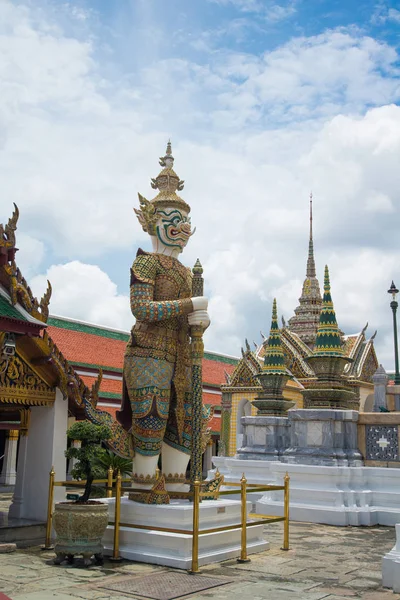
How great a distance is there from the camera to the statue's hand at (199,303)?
766cm

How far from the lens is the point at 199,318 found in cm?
764

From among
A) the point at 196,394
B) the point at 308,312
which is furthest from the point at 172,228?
the point at 308,312

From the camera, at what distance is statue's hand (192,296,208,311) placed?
25.1 feet

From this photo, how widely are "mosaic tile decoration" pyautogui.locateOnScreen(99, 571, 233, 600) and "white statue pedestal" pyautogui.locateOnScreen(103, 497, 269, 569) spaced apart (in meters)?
0.34

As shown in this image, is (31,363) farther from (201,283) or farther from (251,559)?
(251,559)

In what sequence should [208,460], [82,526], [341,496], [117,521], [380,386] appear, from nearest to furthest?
[82,526] → [117,521] → [341,496] → [380,386] → [208,460]

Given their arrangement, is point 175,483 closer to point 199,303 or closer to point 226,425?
point 199,303

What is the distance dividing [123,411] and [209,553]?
2098 millimetres

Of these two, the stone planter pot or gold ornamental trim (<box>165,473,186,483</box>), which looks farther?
gold ornamental trim (<box>165,473,186,483</box>)

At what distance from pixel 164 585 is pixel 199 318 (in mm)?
3103

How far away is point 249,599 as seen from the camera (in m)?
5.23

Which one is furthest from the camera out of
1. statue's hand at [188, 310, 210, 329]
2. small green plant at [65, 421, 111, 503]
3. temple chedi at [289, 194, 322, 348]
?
temple chedi at [289, 194, 322, 348]

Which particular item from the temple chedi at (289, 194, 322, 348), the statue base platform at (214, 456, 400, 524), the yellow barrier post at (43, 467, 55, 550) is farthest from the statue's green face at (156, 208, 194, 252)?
the temple chedi at (289, 194, 322, 348)

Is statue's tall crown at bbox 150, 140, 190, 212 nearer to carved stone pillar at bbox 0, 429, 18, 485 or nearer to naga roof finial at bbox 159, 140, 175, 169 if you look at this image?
naga roof finial at bbox 159, 140, 175, 169
